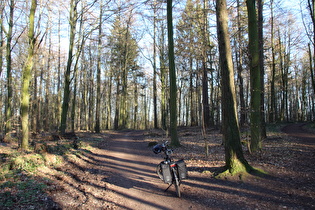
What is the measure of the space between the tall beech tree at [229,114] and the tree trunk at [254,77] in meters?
2.58

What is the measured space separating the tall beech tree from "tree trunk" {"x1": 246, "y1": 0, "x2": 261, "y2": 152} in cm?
258

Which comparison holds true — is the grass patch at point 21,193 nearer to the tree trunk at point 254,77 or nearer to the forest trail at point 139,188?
the forest trail at point 139,188

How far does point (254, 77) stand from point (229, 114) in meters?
3.28

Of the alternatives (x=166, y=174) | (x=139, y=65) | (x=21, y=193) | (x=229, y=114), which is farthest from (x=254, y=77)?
(x=139, y=65)

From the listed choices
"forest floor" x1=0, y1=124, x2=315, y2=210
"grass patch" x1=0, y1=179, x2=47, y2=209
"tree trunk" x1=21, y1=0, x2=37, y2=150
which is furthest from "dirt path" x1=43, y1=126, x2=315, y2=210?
"tree trunk" x1=21, y1=0, x2=37, y2=150

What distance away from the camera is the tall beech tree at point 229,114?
618 cm

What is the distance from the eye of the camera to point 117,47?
28.9 meters

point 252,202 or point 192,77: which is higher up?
point 192,77

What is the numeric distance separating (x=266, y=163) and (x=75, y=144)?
8.92 metres

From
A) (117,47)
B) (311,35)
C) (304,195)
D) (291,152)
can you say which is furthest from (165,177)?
(117,47)

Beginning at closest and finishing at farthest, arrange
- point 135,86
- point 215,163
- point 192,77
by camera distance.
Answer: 1. point 215,163
2. point 192,77
3. point 135,86

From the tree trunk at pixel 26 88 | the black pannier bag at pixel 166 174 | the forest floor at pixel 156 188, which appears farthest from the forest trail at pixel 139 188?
the tree trunk at pixel 26 88

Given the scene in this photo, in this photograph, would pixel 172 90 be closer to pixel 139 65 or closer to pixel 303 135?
pixel 303 135

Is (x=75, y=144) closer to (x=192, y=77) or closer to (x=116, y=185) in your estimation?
(x=116, y=185)
